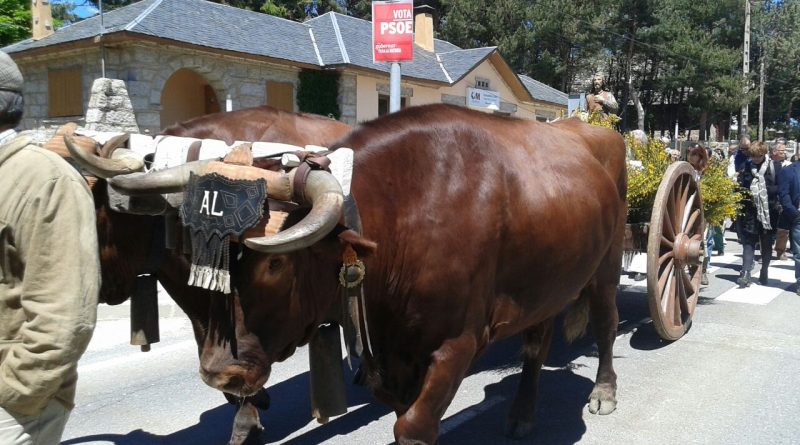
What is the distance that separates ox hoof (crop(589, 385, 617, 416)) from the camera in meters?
4.44

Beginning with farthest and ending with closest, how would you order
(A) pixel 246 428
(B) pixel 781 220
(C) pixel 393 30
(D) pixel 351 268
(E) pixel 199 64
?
(E) pixel 199 64 < (B) pixel 781 220 < (C) pixel 393 30 < (A) pixel 246 428 < (D) pixel 351 268

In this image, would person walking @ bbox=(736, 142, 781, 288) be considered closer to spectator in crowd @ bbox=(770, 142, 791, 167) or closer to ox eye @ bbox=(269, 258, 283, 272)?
spectator in crowd @ bbox=(770, 142, 791, 167)

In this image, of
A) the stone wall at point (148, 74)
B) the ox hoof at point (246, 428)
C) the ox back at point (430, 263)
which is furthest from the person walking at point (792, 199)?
the stone wall at point (148, 74)

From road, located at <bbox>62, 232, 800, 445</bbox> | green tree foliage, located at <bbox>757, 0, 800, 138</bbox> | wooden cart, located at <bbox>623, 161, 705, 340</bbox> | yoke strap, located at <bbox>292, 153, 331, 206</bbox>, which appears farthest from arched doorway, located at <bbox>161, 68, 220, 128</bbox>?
green tree foliage, located at <bbox>757, 0, 800, 138</bbox>

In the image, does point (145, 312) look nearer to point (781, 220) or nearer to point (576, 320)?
point (576, 320)

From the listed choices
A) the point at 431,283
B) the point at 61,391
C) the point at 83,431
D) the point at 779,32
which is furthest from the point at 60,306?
the point at 779,32

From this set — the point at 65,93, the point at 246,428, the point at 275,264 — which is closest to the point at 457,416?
the point at 246,428

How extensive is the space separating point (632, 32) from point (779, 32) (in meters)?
15.0

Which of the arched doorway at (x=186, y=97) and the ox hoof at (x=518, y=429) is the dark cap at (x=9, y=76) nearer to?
the ox hoof at (x=518, y=429)

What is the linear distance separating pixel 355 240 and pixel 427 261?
43cm

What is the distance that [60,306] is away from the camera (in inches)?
69.9

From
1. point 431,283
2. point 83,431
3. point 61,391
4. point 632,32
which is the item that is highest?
point 632,32

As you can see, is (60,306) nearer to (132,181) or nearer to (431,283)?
(132,181)

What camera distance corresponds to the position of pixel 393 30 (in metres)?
8.32
